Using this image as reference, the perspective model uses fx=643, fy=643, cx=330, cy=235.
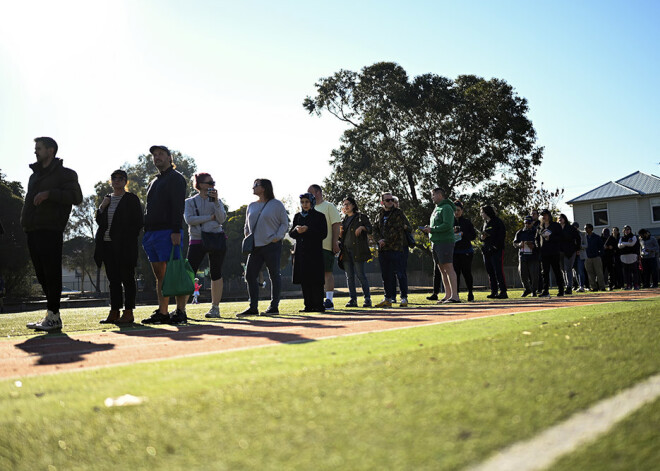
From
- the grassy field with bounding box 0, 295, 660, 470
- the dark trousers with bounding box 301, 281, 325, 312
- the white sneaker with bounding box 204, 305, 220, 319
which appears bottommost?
the grassy field with bounding box 0, 295, 660, 470

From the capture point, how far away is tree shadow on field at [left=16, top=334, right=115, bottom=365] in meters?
4.73

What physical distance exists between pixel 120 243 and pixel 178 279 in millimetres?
1125

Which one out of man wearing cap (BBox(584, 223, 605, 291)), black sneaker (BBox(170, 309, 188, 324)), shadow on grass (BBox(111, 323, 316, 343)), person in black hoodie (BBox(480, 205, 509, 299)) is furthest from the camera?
man wearing cap (BBox(584, 223, 605, 291))

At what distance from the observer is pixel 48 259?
7332 millimetres

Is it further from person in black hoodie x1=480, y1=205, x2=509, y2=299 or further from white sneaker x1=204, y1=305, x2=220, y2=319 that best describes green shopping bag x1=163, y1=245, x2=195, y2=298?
person in black hoodie x1=480, y1=205, x2=509, y2=299

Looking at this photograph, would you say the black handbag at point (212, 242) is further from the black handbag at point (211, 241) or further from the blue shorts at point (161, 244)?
the blue shorts at point (161, 244)

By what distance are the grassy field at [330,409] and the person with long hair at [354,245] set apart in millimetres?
7592

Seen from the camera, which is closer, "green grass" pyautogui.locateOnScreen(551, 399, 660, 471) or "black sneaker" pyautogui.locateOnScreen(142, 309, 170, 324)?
"green grass" pyautogui.locateOnScreen(551, 399, 660, 471)

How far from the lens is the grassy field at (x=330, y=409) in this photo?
1937mm

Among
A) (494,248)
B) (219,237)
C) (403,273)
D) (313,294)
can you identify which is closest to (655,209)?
(494,248)

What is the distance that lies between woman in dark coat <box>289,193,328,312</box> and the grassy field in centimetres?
617

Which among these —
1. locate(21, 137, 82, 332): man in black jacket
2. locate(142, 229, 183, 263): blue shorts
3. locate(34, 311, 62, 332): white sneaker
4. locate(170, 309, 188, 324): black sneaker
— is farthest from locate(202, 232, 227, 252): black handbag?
locate(34, 311, 62, 332): white sneaker

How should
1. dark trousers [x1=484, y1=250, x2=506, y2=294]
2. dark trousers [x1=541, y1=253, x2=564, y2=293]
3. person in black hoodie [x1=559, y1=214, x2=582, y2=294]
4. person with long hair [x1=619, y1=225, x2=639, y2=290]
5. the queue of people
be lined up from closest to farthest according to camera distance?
the queue of people → dark trousers [x1=541, y1=253, x2=564, y2=293] → dark trousers [x1=484, y1=250, x2=506, y2=294] → person in black hoodie [x1=559, y1=214, x2=582, y2=294] → person with long hair [x1=619, y1=225, x2=639, y2=290]

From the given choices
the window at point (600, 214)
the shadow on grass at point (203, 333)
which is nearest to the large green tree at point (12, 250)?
the shadow on grass at point (203, 333)
